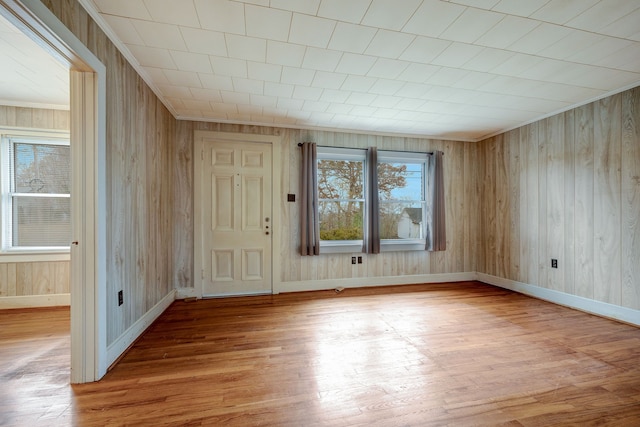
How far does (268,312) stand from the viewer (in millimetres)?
2891

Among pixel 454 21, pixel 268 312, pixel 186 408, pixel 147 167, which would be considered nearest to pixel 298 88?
pixel 454 21

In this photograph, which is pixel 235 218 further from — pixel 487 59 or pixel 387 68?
pixel 487 59

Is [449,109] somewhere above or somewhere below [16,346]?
above

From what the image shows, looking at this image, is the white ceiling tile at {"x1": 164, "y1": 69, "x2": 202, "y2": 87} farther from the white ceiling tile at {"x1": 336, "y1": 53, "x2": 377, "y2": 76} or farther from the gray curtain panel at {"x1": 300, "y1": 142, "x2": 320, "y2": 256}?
the gray curtain panel at {"x1": 300, "y1": 142, "x2": 320, "y2": 256}

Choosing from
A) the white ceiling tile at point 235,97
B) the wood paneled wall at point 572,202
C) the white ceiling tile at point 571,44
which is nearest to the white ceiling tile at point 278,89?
the white ceiling tile at point 235,97

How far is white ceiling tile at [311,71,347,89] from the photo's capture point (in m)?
2.32

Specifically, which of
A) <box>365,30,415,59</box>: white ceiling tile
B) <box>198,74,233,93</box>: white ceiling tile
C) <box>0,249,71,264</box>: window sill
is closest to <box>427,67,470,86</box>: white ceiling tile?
<box>365,30,415,59</box>: white ceiling tile

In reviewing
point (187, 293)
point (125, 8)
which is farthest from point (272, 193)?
point (125, 8)

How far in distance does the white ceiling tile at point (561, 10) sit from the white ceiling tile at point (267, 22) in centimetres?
159

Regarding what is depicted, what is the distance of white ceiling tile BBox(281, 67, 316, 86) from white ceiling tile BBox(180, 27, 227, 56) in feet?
1.76

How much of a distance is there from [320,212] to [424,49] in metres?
2.38

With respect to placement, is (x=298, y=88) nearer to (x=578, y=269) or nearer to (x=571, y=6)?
(x=571, y=6)

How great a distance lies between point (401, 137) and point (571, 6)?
2528 millimetres

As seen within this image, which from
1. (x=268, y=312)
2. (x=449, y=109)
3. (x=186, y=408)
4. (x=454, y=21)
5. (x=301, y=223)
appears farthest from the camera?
(x=301, y=223)
